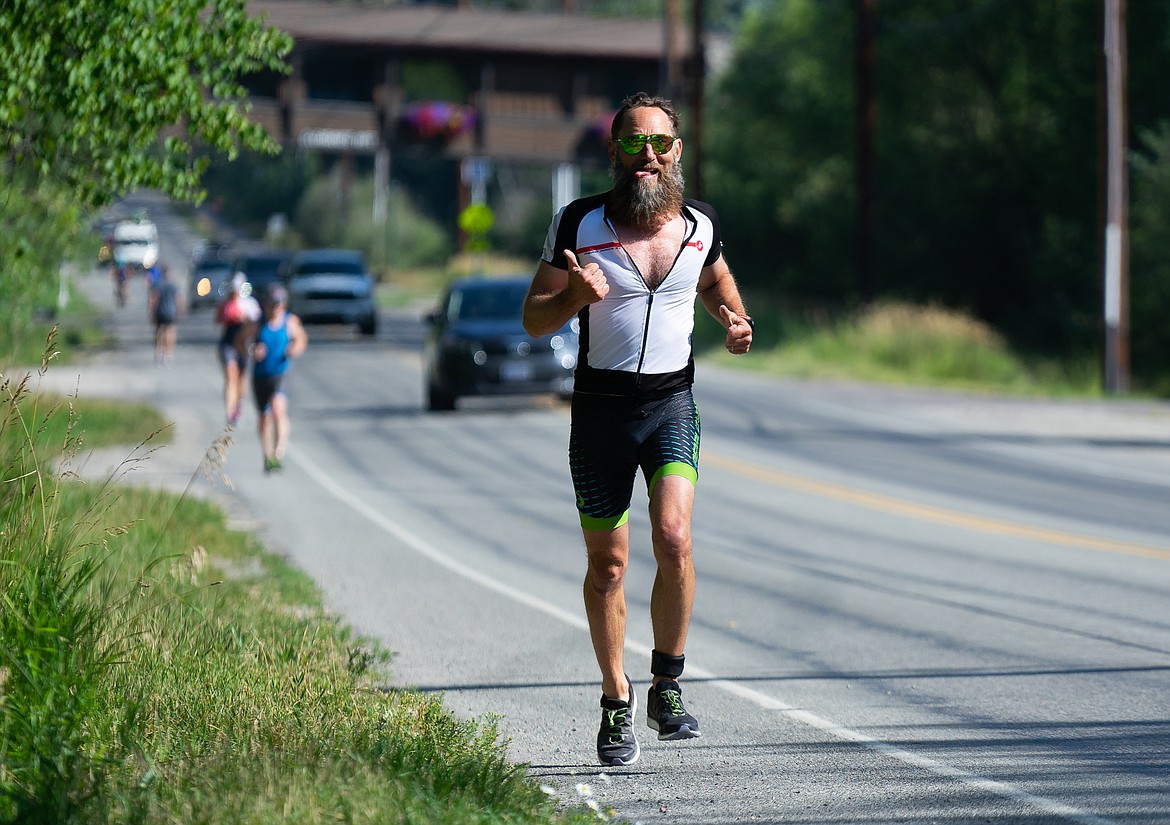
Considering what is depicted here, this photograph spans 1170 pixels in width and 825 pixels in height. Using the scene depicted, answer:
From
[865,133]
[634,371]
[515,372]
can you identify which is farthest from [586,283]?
[865,133]

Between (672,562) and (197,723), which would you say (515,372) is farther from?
(197,723)

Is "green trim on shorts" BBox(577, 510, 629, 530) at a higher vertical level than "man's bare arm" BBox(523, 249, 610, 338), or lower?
lower

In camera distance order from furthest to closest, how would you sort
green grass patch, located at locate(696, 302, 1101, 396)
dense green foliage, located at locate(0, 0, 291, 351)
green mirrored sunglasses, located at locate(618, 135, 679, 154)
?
1. green grass patch, located at locate(696, 302, 1101, 396)
2. dense green foliage, located at locate(0, 0, 291, 351)
3. green mirrored sunglasses, located at locate(618, 135, 679, 154)

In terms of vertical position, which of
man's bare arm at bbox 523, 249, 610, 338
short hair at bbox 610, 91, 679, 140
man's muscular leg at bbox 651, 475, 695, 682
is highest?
short hair at bbox 610, 91, 679, 140

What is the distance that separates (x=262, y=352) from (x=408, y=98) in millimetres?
47352

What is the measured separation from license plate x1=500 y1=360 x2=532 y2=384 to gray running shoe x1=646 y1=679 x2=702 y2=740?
661 inches

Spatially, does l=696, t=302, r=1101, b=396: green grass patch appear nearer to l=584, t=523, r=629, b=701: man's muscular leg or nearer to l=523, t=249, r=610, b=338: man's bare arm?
l=584, t=523, r=629, b=701: man's muscular leg

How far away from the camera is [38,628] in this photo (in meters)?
5.39

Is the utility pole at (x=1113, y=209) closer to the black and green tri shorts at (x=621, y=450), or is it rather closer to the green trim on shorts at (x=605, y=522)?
the black and green tri shorts at (x=621, y=450)

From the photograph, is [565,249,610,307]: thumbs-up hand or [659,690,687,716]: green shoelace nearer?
[565,249,610,307]: thumbs-up hand

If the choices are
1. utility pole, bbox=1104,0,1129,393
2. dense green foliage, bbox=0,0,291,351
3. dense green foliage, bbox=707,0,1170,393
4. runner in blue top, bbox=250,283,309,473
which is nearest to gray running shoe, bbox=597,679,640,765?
dense green foliage, bbox=0,0,291,351

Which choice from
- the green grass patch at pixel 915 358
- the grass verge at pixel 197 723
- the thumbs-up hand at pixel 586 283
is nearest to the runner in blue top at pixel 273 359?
the grass verge at pixel 197 723

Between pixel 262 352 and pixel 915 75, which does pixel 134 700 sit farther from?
pixel 915 75

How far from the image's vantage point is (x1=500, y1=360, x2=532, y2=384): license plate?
2267 cm
